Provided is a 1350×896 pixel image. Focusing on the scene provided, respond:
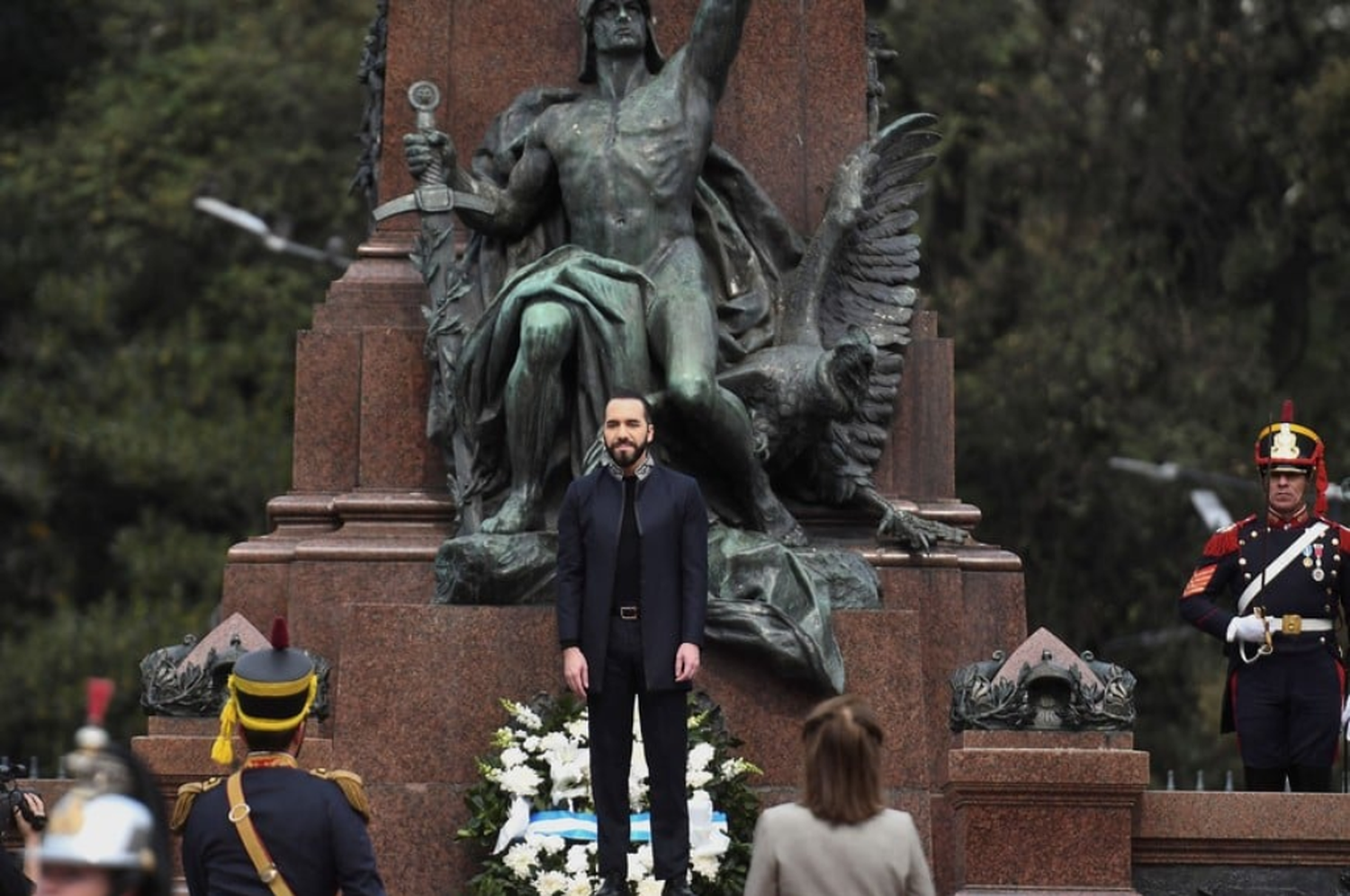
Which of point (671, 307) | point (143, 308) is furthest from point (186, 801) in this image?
point (143, 308)

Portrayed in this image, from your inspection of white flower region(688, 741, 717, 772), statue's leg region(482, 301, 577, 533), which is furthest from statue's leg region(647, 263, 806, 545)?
white flower region(688, 741, 717, 772)

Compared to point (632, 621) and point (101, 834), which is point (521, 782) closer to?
point (632, 621)

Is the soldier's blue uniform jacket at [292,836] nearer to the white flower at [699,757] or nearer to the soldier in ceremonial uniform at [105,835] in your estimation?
the soldier in ceremonial uniform at [105,835]

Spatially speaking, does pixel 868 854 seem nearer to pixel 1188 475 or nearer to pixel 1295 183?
pixel 1188 475

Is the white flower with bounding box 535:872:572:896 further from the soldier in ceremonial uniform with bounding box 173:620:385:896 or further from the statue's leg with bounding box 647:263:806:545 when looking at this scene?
the soldier in ceremonial uniform with bounding box 173:620:385:896

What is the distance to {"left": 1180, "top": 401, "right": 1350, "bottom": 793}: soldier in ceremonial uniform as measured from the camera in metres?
16.6

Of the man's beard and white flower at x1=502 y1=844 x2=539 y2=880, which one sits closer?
the man's beard

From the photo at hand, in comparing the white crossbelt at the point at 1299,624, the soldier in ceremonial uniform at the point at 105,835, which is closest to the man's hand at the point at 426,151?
the white crossbelt at the point at 1299,624

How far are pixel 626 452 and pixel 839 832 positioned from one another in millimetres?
3918

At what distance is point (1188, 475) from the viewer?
3244 cm

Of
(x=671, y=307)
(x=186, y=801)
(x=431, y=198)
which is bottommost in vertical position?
(x=186, y=801)

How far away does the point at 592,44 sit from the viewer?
59.1ft

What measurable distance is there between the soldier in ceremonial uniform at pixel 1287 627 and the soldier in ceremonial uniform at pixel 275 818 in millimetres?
6826

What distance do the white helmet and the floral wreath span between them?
644 centimetres
